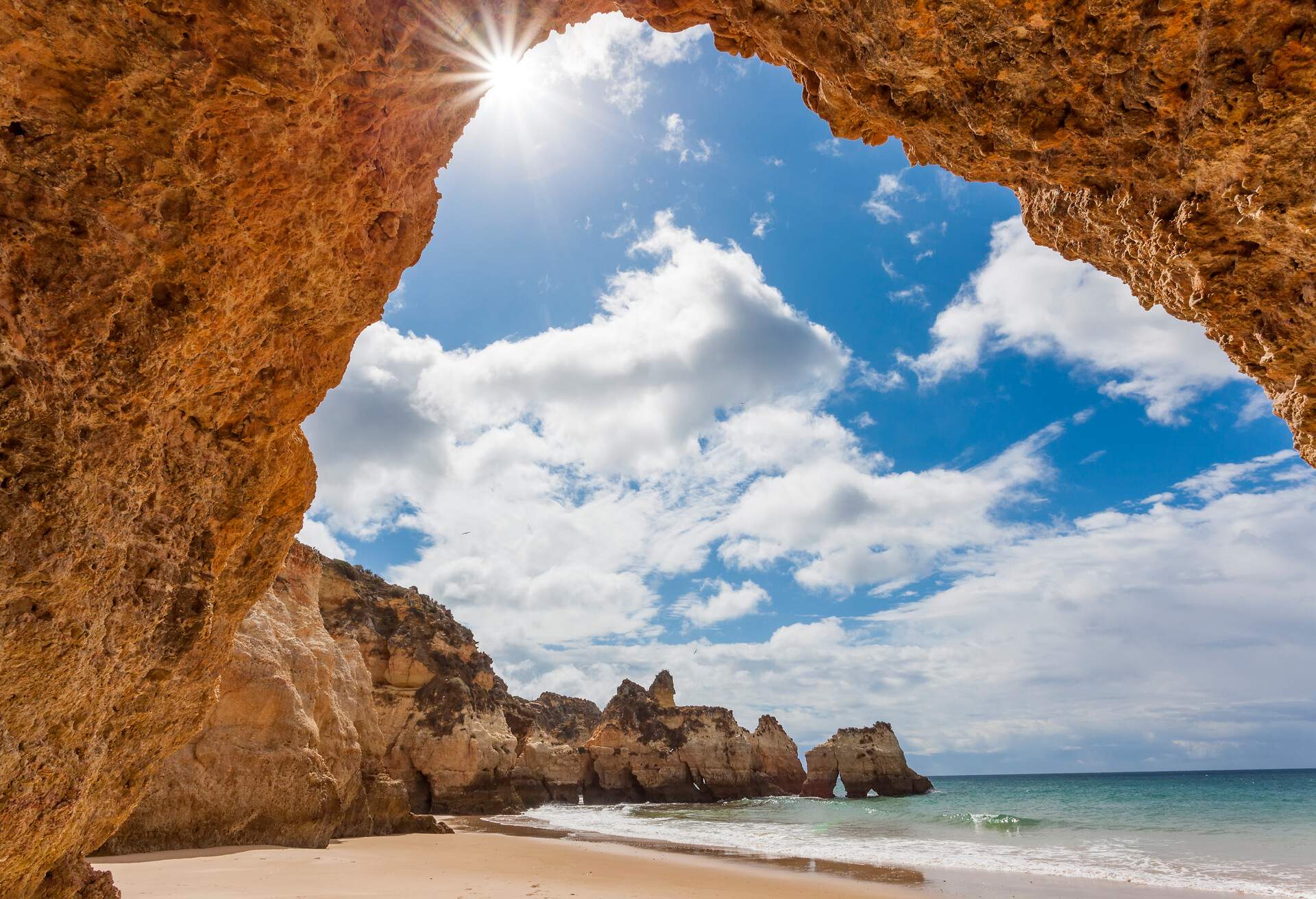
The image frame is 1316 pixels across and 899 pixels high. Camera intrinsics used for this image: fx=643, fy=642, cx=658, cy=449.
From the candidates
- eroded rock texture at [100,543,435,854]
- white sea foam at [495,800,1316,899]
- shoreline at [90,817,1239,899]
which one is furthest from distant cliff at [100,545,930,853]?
white sea foam at [495,800,1316,899]

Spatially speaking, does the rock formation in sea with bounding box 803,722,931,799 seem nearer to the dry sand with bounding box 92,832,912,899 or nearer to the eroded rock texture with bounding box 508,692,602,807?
the eroded rock texture with bounding box 508,692,602,807

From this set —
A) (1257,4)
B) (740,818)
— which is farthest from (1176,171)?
(740,818)

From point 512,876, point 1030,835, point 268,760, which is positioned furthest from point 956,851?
point 268,760

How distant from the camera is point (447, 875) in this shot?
34.6 ft

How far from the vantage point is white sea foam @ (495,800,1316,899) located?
45.5 feet

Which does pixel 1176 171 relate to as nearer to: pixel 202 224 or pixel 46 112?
pixel 202 224

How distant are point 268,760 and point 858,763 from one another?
187 feet

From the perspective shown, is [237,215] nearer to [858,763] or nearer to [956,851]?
[956,851]

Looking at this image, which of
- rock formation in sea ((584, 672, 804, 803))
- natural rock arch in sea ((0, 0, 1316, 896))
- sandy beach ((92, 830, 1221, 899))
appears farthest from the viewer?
rock formation in sea ((584, 672, 804, 803))

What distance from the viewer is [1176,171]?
4094 millimetres

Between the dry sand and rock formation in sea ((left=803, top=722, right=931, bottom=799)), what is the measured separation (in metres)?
47.9

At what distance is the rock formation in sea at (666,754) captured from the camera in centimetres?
4853

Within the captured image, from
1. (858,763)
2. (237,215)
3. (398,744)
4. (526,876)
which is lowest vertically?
(858,763)

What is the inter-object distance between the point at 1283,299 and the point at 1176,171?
1.16 meters
